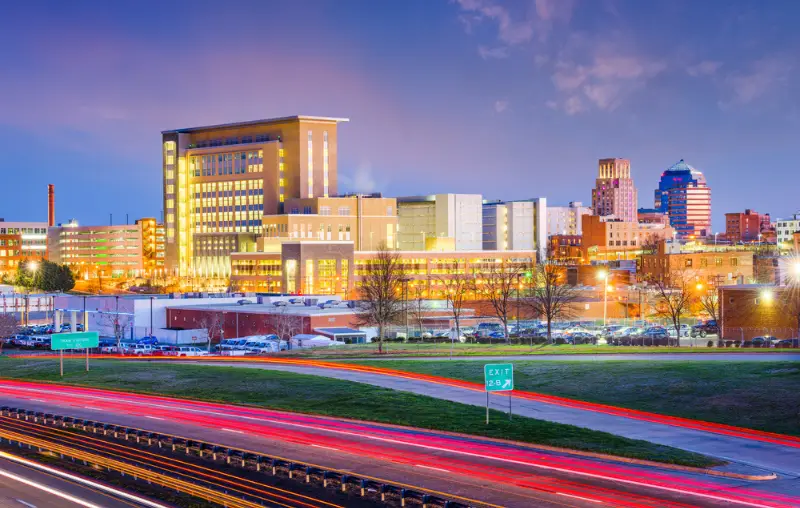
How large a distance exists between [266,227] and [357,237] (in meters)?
18.7

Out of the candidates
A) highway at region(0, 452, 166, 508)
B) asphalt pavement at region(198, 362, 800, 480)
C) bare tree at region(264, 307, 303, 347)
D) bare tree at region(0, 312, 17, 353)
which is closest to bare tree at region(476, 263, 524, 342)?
bare tree at region(264, 307, 303, 347)

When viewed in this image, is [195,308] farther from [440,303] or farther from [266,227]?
[266,227]

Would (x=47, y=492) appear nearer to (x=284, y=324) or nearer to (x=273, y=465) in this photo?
(x=273, y=465)

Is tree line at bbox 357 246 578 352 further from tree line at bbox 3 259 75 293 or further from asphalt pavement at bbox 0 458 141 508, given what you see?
tree line at bbox 3 259 75 293

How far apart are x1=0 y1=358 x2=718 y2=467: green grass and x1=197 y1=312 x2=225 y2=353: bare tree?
2595 centimetres

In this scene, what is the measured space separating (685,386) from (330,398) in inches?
715

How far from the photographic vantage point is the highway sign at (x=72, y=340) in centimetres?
6294

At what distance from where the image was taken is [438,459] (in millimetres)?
33812

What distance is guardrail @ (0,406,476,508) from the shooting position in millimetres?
28438

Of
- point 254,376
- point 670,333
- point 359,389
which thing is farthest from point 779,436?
point 670,333

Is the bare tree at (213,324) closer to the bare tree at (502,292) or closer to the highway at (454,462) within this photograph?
the bare tree at (502,292)

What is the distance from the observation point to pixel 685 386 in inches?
1789

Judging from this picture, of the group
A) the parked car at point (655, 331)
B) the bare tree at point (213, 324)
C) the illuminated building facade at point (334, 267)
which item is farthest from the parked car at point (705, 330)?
the illuminated building facade at point (334, 267)

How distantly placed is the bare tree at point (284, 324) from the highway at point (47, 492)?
57.5 metres
